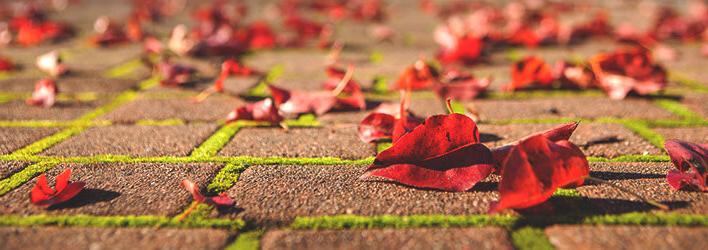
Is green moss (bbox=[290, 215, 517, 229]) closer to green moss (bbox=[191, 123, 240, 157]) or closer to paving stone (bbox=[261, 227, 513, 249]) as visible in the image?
paving stone (bbox=[261, 227, 513, 249])

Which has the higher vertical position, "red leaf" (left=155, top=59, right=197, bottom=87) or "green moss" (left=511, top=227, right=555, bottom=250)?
"red leaf" (left=155, top=59, right=197, bottom=87)

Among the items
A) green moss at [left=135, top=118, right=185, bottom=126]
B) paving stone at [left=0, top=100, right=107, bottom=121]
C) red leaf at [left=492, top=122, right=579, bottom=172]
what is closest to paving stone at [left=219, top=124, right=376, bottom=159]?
green moss at [left=135, top=118, right=185, bottom=126]

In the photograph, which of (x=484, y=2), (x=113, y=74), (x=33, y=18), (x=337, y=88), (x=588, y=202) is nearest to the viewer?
(x=588, y=202)

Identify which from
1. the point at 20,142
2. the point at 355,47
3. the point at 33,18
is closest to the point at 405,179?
the point at 20,142

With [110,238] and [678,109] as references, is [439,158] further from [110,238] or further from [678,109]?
[678,109]

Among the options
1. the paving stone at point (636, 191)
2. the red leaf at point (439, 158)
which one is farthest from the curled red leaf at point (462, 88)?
the red leaf at point (439, 158)

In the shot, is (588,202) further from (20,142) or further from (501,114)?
(20,142)

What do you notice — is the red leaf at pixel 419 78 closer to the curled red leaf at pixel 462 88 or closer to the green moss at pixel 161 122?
the curled red leaf at pixel 462 88
